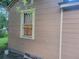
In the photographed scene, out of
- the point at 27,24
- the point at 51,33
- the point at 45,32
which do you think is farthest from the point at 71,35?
the point at 27,24

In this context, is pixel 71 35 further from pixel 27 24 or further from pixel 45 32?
pixel 27 24

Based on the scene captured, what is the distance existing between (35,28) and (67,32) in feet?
8.34

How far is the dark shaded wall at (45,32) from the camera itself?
8508 mm

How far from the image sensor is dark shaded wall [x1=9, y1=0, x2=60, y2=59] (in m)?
8.51

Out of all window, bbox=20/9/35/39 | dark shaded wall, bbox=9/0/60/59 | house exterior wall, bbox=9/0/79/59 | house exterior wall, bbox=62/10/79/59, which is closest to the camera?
house exterior wall, bbox=62/10/79/59

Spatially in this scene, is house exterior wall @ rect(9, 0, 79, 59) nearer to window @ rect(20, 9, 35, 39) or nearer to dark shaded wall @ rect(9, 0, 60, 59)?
dark shaded wall @ rect(9, 0, 60, 59)

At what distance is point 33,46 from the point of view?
10.0 m

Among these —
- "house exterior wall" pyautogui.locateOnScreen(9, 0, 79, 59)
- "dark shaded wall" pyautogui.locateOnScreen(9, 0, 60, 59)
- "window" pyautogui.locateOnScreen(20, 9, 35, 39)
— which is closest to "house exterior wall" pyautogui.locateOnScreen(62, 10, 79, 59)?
"house exterior wall" pyautogui.locateOnScreen(9, 0, 79, 59)

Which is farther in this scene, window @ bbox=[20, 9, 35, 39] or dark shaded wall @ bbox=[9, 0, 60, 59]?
window @ bbox=[20, 9, 35, 39]

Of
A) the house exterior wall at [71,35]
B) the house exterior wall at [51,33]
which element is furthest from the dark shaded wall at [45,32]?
the house exterior wall at [71,35]

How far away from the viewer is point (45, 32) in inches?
362

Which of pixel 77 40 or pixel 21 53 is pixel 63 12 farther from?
pixel 21 53

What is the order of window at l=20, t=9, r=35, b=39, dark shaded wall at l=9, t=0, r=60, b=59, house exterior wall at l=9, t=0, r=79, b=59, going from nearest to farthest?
house exterior wall at l=9, t=0, r=79, b=59, dark shaded wall at l=9, t=0, r=60, b=59, window at l=20, t=9, r=35, b=39

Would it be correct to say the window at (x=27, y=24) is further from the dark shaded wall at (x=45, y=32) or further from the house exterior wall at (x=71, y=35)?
the house exterior wall at (x=71, y=35)
